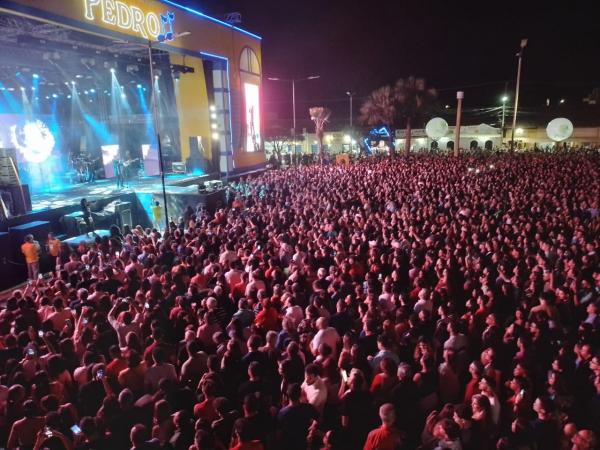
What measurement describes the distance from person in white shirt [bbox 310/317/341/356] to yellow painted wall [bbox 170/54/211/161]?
65.5 ft

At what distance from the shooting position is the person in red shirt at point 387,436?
342cm

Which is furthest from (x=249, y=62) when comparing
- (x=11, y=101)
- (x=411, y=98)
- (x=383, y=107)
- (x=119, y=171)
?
(x=411, y=98)

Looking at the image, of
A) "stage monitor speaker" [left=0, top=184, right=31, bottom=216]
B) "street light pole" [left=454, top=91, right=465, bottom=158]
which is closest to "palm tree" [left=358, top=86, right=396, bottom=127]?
"street light pole" [left=454, top=91, right=465, bottom=158]

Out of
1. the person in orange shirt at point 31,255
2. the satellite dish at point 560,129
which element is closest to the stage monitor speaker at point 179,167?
the person in orange shirt at point 31,255

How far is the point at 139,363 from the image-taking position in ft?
15.3

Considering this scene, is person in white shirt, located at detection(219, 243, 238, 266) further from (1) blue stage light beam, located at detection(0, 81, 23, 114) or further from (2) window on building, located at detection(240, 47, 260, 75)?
(2) window on building, located at detection(240, 47, 260, 75)

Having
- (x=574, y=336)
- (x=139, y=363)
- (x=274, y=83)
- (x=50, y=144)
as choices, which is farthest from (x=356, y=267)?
(x=274, y=83)

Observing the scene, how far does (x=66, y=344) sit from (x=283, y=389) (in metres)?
2.63

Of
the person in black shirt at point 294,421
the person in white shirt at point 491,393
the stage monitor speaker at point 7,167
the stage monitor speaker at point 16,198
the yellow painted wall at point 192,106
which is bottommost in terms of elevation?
the person in black shirt at point 294,421

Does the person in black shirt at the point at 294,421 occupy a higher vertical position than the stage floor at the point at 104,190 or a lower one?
lower

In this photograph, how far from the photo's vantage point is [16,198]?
1295cm

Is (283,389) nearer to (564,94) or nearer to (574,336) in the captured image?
(574,336)

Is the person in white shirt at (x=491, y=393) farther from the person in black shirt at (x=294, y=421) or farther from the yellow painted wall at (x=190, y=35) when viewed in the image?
the yellow painted wall at (x=190, y=35)

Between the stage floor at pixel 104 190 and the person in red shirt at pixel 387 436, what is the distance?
13.7 meters
